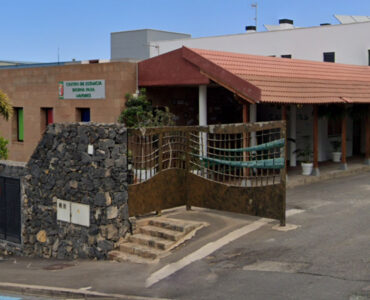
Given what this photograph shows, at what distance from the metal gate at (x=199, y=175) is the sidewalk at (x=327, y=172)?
5.23m

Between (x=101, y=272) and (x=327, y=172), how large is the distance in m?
11.3

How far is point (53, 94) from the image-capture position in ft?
68.7

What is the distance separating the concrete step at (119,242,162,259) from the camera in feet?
34.1

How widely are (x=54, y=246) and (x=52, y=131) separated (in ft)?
8.37

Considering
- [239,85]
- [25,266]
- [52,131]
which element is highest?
[239,85]

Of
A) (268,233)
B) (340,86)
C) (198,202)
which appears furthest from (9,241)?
(340,86)

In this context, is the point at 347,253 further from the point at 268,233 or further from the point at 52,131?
the point at 52,131

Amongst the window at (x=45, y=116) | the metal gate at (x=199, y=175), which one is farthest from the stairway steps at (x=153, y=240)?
the window at (x=45, y=116)

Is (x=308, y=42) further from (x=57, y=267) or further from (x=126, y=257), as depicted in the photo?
(x=57, y=267)

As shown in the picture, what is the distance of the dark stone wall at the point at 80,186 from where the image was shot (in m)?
11.2

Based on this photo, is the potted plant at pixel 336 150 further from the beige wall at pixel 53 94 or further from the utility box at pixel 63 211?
the utility box at pixel 63 211

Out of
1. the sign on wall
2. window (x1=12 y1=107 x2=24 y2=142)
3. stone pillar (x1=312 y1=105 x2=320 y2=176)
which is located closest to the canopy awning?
stone pillar (x1=312 y1=105 x2=320 y2=176)

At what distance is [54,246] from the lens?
1251 centimetres

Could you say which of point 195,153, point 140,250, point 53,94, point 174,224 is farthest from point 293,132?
point 140,250
